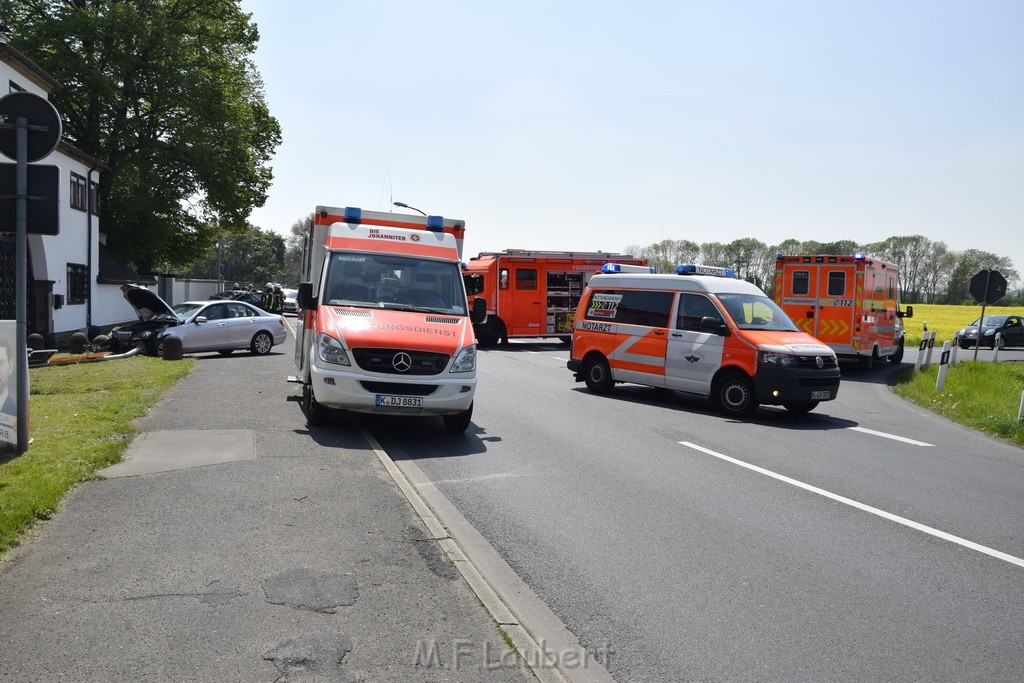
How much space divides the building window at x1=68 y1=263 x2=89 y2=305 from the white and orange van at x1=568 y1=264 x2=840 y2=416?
69.3ft

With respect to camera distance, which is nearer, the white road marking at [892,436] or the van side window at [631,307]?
the white road marking at [892,436]

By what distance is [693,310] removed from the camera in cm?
1391

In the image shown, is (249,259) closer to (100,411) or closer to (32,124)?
(100,411)

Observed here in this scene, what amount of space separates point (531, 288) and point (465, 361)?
1792cm

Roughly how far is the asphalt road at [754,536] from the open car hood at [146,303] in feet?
41.1

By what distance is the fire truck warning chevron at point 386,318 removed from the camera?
32.4 ft

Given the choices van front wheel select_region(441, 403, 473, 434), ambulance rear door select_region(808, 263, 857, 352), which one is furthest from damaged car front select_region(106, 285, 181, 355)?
ambulance rear door select_region(808, 263, 857, 352)

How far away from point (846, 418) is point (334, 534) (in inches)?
390

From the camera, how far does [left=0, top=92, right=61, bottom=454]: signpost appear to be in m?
7.75

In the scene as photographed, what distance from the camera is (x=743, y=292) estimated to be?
14.1 m

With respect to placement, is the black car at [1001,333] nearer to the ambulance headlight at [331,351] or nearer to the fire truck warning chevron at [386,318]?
the fire truck warning chevron at [386,318]

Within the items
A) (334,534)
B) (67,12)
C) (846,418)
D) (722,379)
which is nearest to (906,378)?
(846,418)

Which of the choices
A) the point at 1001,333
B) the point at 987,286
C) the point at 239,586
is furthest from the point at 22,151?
the point at 1001,333

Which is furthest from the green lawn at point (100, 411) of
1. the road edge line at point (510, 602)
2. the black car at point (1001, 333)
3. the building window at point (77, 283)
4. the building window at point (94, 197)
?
the black car at point (1001, 333)
